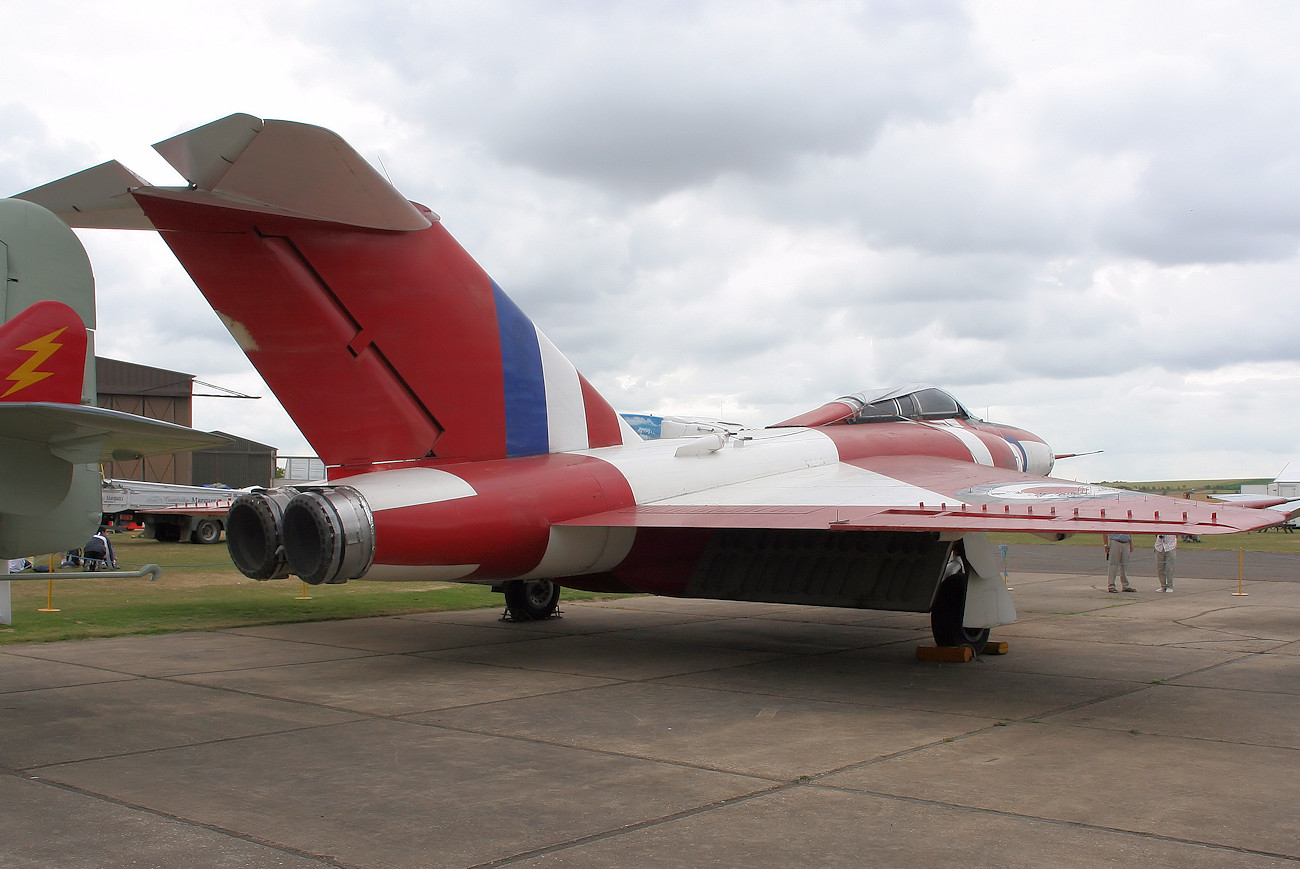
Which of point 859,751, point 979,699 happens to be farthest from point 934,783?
point 979,699

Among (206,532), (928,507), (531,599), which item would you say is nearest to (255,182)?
(928,507)

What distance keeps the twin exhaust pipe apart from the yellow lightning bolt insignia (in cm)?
170

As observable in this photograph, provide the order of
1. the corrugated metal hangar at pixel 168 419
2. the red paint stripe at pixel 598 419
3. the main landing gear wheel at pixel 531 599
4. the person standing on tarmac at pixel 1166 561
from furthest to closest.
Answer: the corrugated metal hangar at pixel 168 419
the person standing on tarmac at pixel 1166 561
the main landing gear wheel at pixel 531 599
the red paint stripe at pixel 598 419

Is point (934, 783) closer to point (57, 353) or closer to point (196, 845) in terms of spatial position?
point (196, 845)

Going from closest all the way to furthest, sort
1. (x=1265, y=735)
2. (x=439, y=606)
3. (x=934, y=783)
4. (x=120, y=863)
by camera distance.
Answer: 1. (x=120, y=863)
2. (x=934, y=783)
3. (x=1265, y=735)
4. (x=439, y=606)

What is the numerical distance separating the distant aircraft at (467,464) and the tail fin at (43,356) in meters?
1.33

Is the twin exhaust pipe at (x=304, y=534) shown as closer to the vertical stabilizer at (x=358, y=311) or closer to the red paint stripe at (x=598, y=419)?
the vertical stabilizer at (x=358, y=311)

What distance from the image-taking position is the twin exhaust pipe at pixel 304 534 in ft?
23.3

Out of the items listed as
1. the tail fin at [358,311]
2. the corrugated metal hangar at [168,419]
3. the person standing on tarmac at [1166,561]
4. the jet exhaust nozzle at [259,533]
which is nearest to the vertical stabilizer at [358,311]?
the tail fin at [358,311]

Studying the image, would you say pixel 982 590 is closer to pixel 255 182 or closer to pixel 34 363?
pixel 255 182

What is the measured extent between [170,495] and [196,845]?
24.8 metres

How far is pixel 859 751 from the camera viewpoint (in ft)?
19.6

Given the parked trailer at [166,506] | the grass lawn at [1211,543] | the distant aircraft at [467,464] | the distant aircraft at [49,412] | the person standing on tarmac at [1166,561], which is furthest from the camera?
the grass lawn at [1211,543]

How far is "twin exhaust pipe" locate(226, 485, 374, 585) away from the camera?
23.3 feet
